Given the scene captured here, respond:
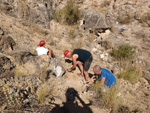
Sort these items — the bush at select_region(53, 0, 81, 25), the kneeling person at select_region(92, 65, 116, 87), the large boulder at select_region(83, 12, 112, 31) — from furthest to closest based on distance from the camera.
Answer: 1. the bush at select_region(53, 0, 81, 25)
2. the large boulder at select_region(83, 12, 112, 31)
3. the kneeling person at select_region(92, 65, 116, 87)

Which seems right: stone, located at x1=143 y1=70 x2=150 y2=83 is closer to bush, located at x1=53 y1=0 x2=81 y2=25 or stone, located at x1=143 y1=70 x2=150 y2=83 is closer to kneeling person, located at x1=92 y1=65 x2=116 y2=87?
kneeling person, located at x1=92 y1=65 x2=116 y2=87

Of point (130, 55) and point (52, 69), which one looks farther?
point (130, 55)

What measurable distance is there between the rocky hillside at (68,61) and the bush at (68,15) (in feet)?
0.08

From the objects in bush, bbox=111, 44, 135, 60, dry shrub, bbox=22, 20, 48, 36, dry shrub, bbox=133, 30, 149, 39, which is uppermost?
dry shrub, bbox=22, 20, 48, 36

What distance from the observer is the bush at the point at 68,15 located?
700 cm

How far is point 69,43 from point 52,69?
2.84 metres

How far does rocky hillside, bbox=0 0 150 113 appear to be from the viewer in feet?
7.09

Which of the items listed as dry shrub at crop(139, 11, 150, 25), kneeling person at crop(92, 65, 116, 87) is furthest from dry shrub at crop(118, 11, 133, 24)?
kneeling person at crop(92, 65, 116, 87)

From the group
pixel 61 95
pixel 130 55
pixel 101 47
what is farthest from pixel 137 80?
pixel 61 95

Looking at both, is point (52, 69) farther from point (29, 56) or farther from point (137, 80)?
point (137, 80)

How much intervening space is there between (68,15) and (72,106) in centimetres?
625

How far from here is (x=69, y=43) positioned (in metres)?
5.60

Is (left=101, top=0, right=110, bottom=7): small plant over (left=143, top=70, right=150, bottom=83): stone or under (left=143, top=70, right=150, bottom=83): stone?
over

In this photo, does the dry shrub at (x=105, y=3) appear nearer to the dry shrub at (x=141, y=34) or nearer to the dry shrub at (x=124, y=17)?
the dry shrub at (x=124, y=17)
